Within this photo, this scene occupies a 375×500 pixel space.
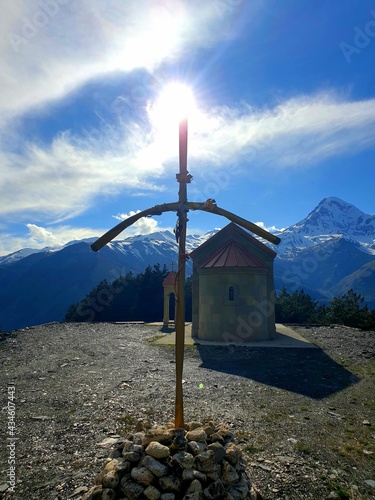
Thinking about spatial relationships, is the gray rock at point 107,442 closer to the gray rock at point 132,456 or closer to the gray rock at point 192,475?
the gray rock at point 132,456

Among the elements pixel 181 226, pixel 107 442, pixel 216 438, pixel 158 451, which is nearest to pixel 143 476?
pixel 158 451

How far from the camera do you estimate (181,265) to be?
595 cm

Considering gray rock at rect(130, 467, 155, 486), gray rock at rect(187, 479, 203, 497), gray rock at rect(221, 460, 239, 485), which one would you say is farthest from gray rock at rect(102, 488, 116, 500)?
gray rock at rect(221, 460, 239, 485)

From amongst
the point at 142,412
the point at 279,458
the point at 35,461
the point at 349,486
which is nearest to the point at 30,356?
the point at 142,412

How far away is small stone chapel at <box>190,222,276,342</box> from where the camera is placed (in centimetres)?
2269

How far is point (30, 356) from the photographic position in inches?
685

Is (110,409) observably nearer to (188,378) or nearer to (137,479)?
(188,378)

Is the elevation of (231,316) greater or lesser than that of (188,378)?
greater

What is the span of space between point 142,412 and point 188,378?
4.38 m

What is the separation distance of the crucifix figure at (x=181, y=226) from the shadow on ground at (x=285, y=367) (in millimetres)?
7811

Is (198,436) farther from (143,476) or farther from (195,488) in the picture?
(143,476)

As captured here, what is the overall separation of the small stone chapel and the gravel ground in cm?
257

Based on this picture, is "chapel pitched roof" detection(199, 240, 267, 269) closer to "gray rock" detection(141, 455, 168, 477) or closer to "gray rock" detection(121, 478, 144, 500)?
"gray rock" detection(141, 455, 168, 477)

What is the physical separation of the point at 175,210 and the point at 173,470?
432cm
